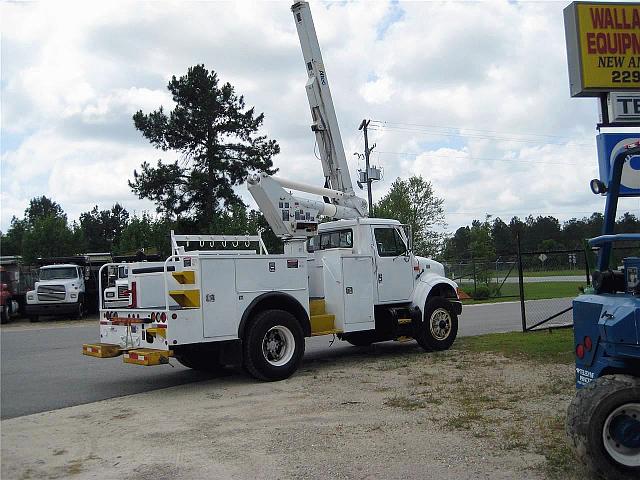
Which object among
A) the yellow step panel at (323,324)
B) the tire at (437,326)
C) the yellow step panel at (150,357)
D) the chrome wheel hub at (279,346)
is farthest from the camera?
the tire at (437,326)

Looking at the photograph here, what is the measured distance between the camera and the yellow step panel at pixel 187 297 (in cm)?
936

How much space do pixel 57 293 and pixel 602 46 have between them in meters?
21.9

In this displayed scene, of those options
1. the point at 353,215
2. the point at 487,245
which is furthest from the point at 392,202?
the point at 353,215

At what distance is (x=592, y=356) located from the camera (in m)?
5.51

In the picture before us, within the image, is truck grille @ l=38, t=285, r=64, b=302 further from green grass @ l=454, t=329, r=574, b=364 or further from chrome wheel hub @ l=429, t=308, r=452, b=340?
chrome wheel hub @ l=429, t=308, r=452, b=340

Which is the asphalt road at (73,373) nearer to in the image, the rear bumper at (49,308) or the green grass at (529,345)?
the green grass at (529,345)

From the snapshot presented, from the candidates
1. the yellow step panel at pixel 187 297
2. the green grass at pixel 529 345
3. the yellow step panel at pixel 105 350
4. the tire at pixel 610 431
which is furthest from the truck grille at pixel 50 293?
the tire at pixel 610 431

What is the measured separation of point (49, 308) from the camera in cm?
2584

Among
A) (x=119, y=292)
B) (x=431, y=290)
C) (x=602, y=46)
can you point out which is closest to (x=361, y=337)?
(x=431, y=290)

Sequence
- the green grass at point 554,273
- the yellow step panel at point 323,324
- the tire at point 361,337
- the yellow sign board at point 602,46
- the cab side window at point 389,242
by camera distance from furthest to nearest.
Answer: the green grass at point 554,273
the tire at point 361,337
the cab side window at point 389,242
the yellow sign board at point 602,46
the yellow step panel at point 323,324

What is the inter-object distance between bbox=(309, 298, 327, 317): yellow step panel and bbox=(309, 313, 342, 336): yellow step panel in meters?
0.08

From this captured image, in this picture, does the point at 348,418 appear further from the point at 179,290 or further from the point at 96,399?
the point at 96,399

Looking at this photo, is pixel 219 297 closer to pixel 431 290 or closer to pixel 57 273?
pixel 431 290

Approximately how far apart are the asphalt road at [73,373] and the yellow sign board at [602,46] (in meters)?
6.32
